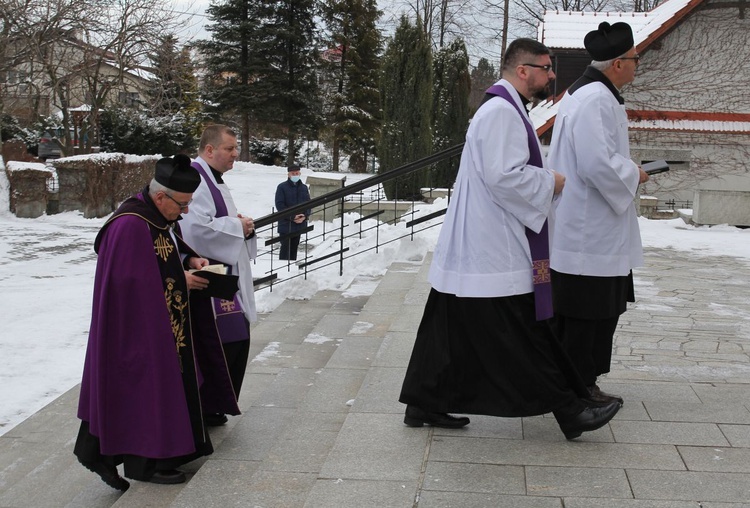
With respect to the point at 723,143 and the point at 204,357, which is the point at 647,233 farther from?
the point at 204,357

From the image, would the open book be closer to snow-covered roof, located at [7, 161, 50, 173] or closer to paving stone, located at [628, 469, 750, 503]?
paving stone, located at [628, 469, 750, 503]

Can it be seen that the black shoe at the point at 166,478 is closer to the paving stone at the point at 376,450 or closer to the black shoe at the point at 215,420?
the black shoe at the point at 215,420

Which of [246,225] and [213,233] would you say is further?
[246,225]

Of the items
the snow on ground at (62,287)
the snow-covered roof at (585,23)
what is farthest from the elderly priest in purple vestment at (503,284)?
the snow-covered roof at (585,23)

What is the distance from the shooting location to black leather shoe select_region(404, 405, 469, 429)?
4.14 meters

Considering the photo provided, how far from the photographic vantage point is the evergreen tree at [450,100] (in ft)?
78.2


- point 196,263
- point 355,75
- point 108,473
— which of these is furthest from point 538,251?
point 355,75

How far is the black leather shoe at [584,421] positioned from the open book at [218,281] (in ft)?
5.54

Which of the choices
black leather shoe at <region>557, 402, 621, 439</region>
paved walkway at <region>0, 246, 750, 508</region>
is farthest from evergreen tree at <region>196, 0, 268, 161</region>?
black leather shoe at <region>557, 402, 621, 439</region>

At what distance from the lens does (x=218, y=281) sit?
4379 millimetres

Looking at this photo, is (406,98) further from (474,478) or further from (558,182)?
(474,478)

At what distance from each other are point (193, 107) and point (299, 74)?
4643 millimetres

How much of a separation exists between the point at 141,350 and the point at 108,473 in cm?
70

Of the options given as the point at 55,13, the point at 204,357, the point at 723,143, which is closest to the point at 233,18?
the point at 55,13
